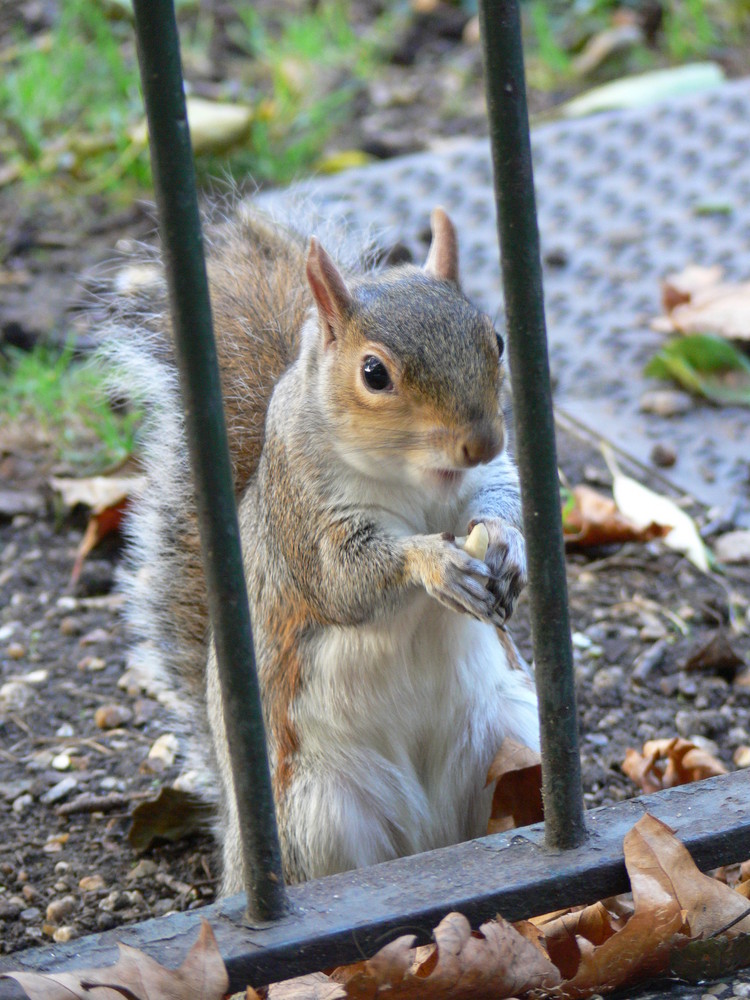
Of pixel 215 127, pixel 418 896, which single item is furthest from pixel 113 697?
pixel 215 127

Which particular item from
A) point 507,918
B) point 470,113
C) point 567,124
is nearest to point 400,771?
point 507,918

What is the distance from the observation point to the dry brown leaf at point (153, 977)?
103 centimetres

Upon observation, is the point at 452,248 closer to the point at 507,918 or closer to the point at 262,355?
the point at 262,355

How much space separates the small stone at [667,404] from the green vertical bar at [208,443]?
1.60 meters

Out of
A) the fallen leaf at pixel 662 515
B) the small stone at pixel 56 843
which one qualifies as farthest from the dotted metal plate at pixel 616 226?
the small stone at pixel 56 843

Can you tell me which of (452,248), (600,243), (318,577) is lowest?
(318,577)

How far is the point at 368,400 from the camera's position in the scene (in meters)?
1.38

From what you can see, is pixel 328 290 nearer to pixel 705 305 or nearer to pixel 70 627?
pixel 70 627

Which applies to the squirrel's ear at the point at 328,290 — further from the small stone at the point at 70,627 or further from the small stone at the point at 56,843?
the small stone at the point at 70,627

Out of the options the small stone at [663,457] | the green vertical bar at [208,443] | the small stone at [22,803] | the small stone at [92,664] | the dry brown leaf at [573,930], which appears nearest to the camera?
the green vertical bar at [208,443]

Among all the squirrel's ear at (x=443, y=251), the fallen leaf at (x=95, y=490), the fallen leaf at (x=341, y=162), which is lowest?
the fallen leaf at (x=95, y=490)

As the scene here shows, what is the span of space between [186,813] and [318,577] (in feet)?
1.39

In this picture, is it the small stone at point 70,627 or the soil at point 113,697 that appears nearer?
the soil at point 113,697

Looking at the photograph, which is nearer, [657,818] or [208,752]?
[657,818]
